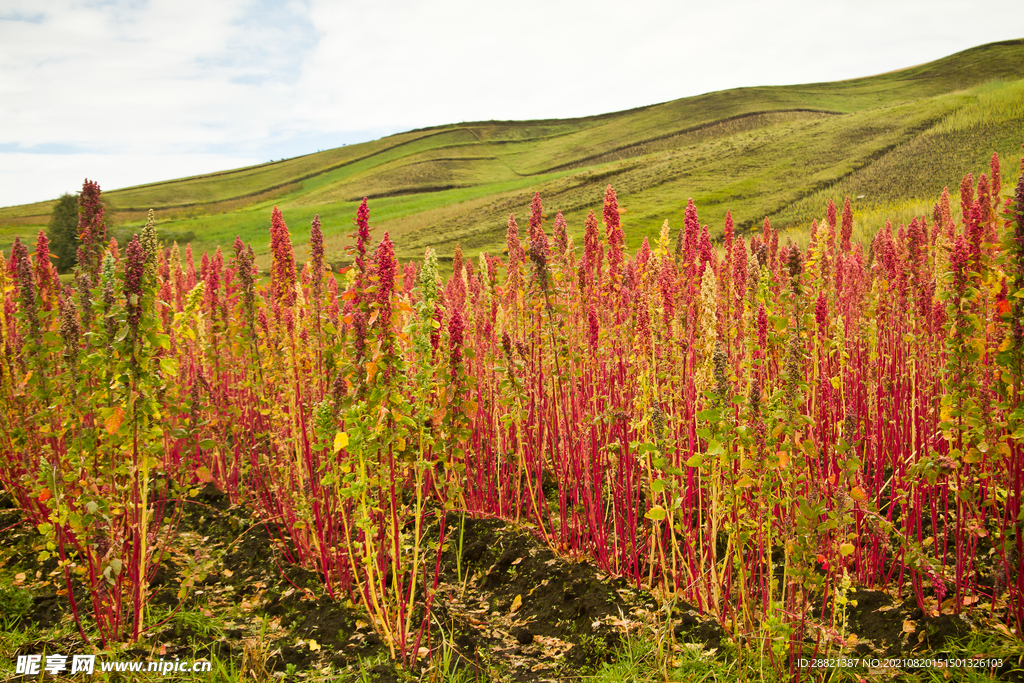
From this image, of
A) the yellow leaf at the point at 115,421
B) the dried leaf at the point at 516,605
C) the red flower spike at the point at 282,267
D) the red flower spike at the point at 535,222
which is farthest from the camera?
the red flower spike at the point at 282,267

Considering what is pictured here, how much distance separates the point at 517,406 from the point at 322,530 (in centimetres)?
157

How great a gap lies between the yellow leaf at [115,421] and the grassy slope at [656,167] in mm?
24114

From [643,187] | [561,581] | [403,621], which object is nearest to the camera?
[403,621]

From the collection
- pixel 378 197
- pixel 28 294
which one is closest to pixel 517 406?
pixel 28 294

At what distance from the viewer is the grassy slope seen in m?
33.1

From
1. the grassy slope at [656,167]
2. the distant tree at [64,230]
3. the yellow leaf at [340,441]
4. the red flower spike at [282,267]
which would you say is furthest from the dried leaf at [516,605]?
the distant tree at [64,230]

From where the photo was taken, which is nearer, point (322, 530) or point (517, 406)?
point (322, 530)

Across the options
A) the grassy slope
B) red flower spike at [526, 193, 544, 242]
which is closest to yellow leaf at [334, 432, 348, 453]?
red flower spike at [526, 193, 544, 242]

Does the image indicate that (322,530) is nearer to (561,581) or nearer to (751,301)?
Result: (561,581)

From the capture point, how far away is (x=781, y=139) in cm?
4806

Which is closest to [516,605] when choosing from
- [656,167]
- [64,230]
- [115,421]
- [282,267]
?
[115,421]

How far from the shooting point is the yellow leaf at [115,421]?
2645mm

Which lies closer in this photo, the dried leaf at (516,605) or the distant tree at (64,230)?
the dried leaf at (516,605)

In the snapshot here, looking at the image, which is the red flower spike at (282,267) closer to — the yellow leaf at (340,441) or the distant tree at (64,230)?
the yellow leaf at (340,441)
